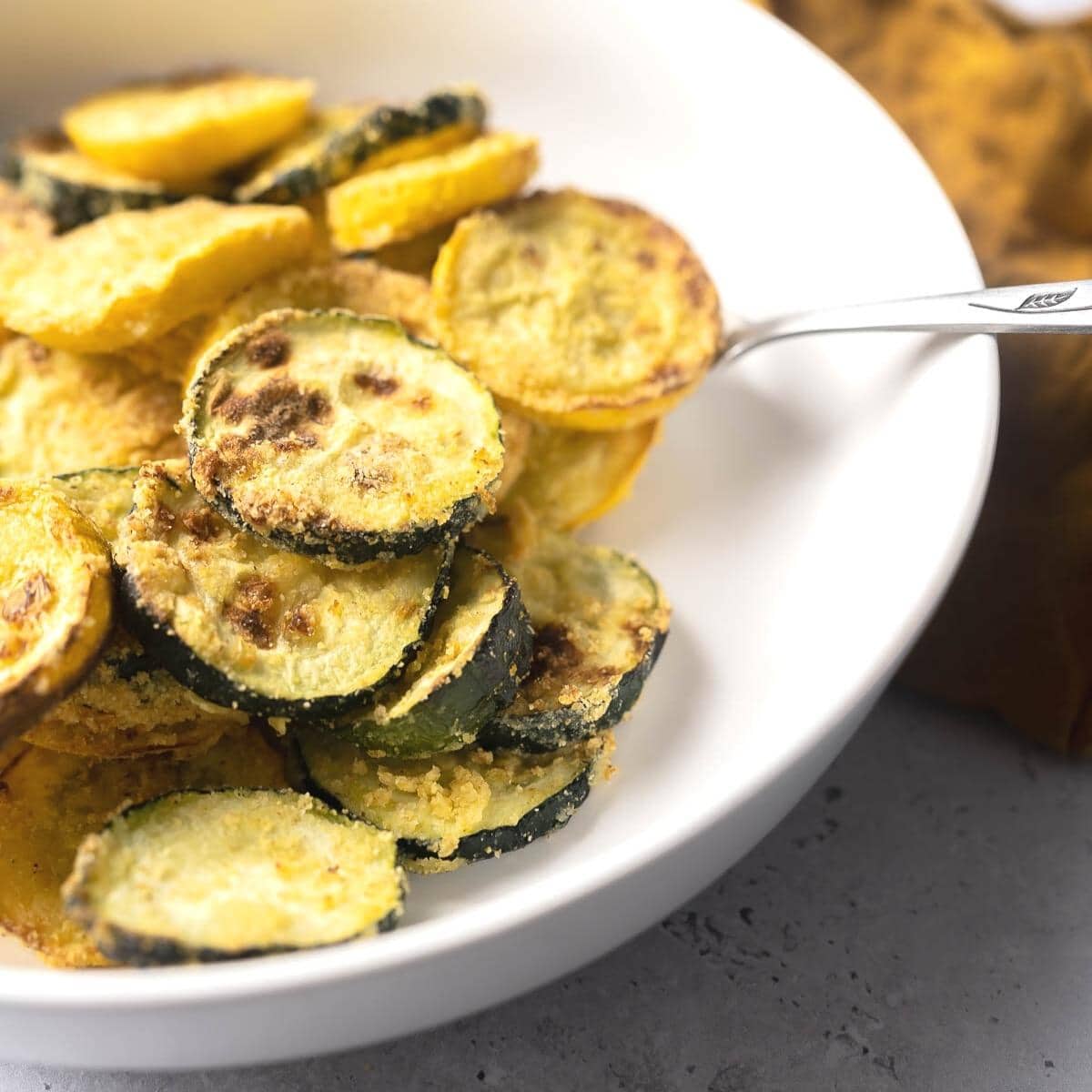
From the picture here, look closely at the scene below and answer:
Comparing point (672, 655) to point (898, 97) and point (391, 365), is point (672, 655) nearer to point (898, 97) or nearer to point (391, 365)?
Result: point (391, 365)

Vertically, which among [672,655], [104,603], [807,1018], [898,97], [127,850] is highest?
[898,97]

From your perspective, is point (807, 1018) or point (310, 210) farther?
point (310, 210)

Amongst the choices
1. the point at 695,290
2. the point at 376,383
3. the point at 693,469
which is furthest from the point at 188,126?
the point at 693,469

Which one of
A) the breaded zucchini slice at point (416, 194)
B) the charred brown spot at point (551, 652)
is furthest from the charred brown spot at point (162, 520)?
the breaded zucchini slice at point (416, 194)

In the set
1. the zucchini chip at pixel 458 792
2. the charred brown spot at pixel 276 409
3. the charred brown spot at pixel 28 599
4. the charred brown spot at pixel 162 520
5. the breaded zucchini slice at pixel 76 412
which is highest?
the charred brown spot at pixel 276 409

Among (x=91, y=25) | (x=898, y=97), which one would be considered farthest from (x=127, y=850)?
(x=898, y=97)

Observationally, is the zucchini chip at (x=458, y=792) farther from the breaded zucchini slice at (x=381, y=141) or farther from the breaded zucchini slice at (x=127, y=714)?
the breaded zucchini slice at (x=381, y=141)

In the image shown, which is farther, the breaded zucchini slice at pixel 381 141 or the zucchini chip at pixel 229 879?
the breaded zucchini slice at pixel 381 141
